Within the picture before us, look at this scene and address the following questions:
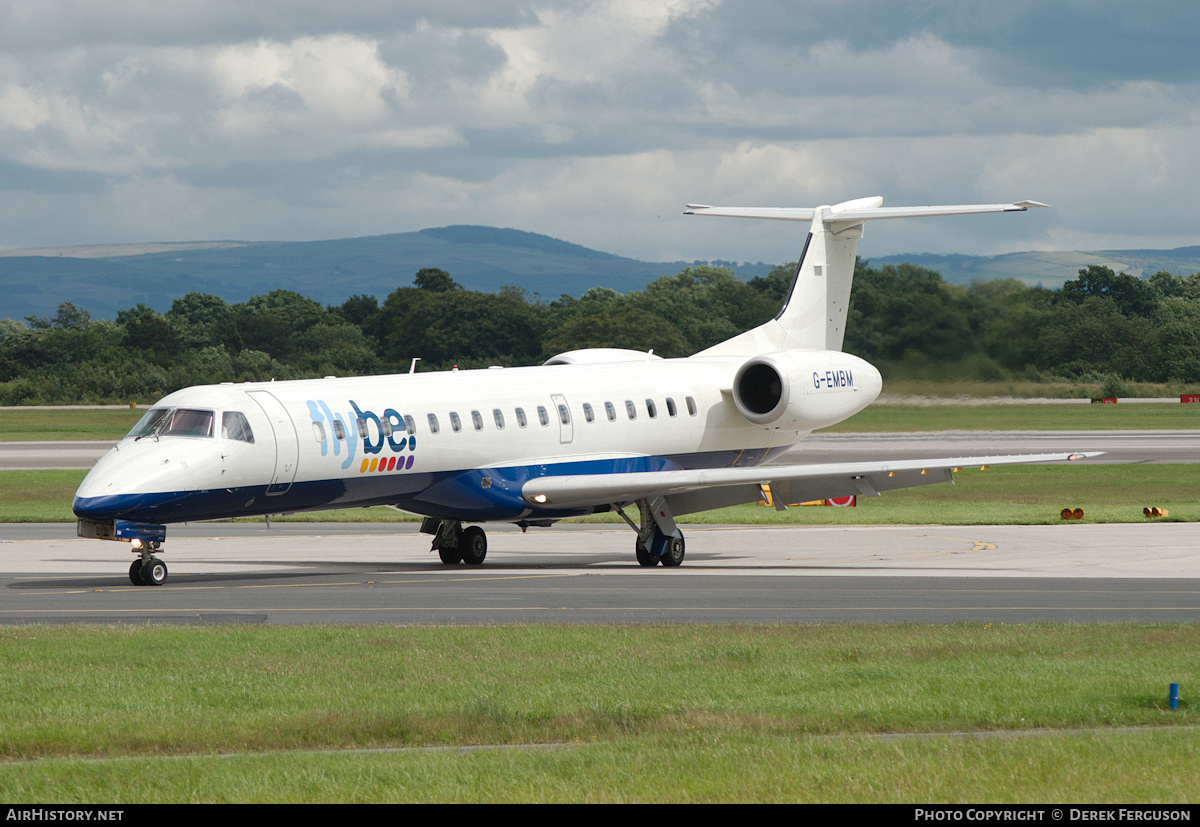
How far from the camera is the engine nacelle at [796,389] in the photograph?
3341 cm

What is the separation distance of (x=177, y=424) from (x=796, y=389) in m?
14.0

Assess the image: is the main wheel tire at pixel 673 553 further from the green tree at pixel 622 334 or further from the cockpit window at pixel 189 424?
the green tree at pixel 622 334

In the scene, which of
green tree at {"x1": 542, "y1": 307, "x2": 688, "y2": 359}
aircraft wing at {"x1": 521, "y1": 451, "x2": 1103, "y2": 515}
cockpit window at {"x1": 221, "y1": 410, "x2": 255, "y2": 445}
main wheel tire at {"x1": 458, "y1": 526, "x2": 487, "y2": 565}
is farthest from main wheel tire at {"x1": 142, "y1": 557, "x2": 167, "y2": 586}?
green tree at {"x1": 542, "y1": 307, "x2": 688, "y2": 359}

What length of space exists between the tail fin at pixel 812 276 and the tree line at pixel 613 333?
2.59m

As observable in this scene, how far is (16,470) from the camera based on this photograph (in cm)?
6025

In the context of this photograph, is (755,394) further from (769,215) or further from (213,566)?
(213,566)

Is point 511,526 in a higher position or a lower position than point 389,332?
lower

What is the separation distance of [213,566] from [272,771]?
66.9ft

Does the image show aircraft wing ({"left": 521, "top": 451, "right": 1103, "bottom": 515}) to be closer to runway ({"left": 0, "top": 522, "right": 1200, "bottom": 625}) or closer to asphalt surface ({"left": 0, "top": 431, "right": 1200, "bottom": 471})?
runway ({"left": 0, "top": 522, "right": 1200, "bottom": 625})

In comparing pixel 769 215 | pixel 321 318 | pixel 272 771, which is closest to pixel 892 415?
pixel 769 215

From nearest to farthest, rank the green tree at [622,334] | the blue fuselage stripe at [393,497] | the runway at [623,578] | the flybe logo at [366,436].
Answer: the runway at [623,578] → the blue fuselage stripe at [393,497] → the flybe logo at [366,436] → the green tree at [622,334]

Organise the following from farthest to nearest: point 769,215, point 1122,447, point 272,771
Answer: point 1122,447
point 769,215
point 272,771

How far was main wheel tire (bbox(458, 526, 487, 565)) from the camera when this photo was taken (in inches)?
1229

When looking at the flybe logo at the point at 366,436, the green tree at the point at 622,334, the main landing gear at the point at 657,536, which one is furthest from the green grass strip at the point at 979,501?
the green tree at the point at 622,334
